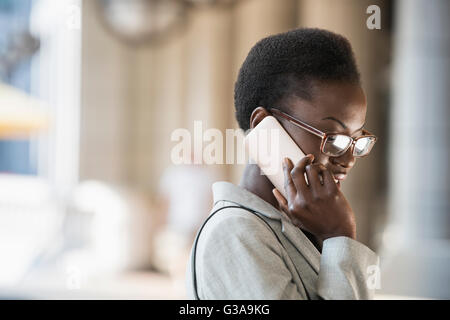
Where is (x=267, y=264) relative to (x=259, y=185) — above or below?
below

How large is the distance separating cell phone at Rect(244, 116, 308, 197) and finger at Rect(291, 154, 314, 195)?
5 centimetres

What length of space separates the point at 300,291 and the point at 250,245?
0.39 ft

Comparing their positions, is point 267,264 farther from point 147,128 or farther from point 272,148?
point 147,128

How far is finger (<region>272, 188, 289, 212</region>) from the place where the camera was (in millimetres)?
886

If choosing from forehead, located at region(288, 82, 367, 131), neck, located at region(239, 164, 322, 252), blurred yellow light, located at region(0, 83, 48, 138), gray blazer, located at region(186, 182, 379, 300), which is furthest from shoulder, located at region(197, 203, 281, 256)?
blurred yellow light, located at region(0, 83, 48, 138)

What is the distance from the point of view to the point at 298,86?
893 mm

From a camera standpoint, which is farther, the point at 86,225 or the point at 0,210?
the point at 0,210

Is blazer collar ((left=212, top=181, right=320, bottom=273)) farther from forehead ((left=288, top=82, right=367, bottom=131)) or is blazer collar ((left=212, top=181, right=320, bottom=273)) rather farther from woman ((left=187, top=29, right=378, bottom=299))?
forehead ((left=288, top=82, right=367, bottom=131))

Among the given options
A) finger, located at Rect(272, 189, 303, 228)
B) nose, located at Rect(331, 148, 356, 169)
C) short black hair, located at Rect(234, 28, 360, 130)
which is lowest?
finger, located at Rect(272, 189, 303, 228)

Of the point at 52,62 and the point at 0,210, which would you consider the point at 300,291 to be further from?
the point at 0,210

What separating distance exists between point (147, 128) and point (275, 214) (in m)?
6.75

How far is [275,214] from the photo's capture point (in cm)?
90

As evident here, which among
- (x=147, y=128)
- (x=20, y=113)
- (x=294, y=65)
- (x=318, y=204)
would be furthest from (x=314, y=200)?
(x=147, y=128)
